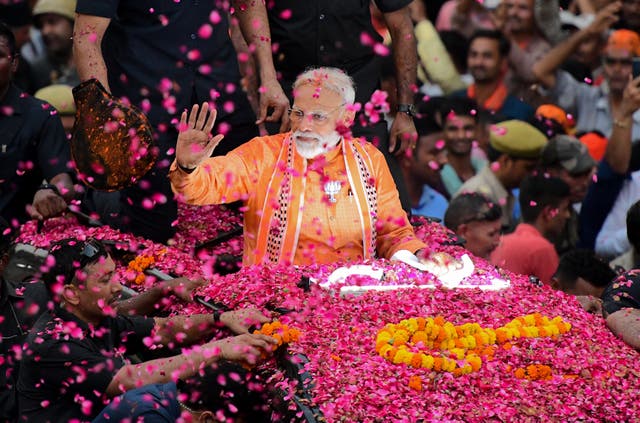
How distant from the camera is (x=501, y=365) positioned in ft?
26.0

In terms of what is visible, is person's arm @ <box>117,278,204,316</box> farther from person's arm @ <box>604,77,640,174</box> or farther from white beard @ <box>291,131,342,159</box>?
person's arm @ <box>604,77,640,174</box>

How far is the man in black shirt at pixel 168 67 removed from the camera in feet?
33.5

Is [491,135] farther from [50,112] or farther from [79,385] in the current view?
[79,385]

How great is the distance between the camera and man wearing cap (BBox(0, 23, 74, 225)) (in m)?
10.5

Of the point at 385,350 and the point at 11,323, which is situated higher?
the point at 385,350

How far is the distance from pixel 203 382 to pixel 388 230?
2.31 meters

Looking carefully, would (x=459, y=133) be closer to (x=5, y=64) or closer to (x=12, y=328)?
(x=5, y=64)

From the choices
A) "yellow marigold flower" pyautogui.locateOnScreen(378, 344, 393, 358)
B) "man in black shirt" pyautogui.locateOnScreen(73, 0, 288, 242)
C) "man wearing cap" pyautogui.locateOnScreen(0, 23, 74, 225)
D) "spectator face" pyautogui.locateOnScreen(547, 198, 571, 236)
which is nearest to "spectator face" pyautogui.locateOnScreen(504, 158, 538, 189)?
"spectator face" pyautogui.locateOnScreen(547, 198, 571, 236)

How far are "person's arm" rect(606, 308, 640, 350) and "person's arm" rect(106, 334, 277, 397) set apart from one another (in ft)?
6.20

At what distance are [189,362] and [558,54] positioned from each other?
5.84 m

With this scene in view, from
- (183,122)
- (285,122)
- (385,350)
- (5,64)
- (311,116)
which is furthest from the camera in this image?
(5,64)

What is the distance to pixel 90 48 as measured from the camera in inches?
388

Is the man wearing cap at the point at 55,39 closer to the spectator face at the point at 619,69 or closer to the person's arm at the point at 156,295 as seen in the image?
the spectator face at the point at 619,69

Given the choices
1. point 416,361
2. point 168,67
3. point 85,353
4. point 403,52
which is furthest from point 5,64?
point 416,361
